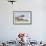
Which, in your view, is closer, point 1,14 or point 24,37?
point 24,37

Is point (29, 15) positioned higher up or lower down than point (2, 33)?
higher up

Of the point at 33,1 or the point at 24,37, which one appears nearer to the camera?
the point at 24,37

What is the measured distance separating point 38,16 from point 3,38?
1.68 metres

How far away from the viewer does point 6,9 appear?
5508mm

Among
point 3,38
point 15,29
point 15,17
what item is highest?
point 15,17

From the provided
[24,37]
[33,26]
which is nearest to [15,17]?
[33,26]

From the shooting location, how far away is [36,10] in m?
5.52

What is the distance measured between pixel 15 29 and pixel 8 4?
3.45 feet

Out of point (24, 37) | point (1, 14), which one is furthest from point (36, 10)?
point (24, 37)

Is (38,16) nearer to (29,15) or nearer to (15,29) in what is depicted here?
(29,15)

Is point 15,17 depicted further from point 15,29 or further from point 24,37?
point 24,37

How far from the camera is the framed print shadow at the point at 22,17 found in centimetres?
552

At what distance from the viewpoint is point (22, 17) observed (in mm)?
5523

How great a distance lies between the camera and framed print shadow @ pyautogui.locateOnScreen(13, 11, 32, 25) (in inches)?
217
